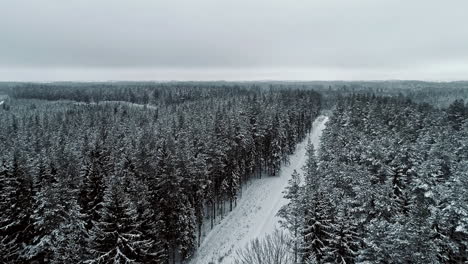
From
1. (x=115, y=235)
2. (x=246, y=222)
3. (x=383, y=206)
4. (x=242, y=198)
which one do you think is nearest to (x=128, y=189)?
(x=115, y=235)

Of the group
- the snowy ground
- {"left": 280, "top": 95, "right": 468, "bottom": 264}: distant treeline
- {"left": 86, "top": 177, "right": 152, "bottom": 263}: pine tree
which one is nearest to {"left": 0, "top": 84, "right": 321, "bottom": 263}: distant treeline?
{"left": 86, "top": 177, "right": 152, "bottom": 263}: pine tree

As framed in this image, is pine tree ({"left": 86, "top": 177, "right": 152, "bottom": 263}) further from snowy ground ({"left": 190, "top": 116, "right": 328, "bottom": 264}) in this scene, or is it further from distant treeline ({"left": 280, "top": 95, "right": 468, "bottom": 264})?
snowy ground ({"left": 190, "top": 116, "right": 328, "bottom": 264})

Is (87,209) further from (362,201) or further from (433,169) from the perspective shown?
(433,169)

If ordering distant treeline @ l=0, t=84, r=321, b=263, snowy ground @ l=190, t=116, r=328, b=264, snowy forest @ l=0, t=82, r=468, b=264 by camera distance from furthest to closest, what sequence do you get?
snowy ground @ l=190, t=116, r=328, b=264
distant treeline @ l=0, t=84, r=321, b=263
snowy forest @ l=0, t=82, r=468, b=264

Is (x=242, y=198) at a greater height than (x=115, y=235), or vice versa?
(x=115, y=235)

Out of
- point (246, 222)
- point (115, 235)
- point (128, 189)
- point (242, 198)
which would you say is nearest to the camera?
point (115, 235)

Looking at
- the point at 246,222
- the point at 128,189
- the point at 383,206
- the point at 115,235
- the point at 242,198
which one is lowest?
the point at 246,222

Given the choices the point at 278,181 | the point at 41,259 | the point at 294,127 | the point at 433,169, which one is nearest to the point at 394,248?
the point at 433,169

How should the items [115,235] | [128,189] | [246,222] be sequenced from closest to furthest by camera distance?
[115,235] < [128,189] < [246,222]

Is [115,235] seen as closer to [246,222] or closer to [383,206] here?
[383,206]
